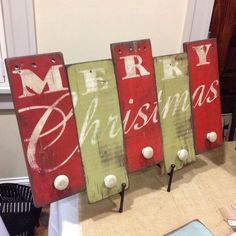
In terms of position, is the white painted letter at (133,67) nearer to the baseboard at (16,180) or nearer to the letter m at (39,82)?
the letter m at (39,82)

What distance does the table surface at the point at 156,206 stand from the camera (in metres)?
0.67

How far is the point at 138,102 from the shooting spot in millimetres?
710

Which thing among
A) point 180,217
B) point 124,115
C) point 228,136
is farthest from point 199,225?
point 228,136

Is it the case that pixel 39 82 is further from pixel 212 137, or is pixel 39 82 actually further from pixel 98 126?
pixel 212 137

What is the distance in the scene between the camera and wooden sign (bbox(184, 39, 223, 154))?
0.80 meters

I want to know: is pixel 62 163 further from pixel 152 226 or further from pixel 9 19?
pixel 9 19

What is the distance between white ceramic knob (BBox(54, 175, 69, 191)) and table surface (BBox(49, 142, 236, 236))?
109 mm

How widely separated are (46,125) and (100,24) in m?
0.58

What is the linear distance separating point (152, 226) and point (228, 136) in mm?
675

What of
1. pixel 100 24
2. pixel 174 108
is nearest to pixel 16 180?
pixel 100 24

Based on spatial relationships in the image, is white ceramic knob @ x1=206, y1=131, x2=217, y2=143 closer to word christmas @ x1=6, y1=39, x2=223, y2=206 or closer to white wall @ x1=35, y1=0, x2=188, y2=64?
word christmas @ x1=6, y1=39, x2=223, y2=206

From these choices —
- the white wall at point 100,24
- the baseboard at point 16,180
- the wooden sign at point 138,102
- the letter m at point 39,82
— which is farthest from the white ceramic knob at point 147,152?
the baseboard at point 16,180

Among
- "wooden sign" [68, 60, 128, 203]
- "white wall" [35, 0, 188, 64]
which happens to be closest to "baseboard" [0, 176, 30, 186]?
"white wall" [35, 0, 188, 64]

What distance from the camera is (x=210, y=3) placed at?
40.9 inches
